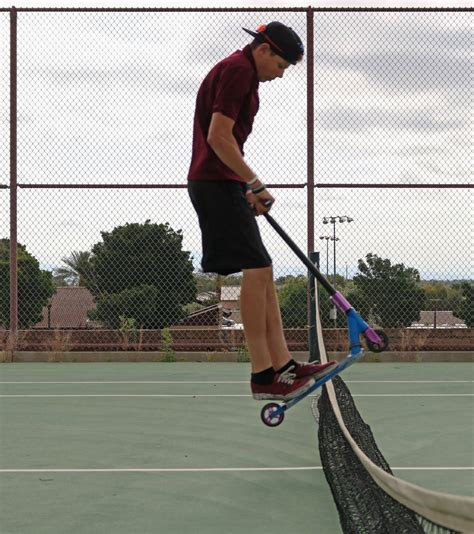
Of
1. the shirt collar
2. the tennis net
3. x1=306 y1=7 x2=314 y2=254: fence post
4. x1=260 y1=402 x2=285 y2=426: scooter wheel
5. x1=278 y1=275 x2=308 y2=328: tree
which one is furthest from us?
x1=278 y1=275 x2=308 y2=328: tree

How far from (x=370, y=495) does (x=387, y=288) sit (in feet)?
35.0

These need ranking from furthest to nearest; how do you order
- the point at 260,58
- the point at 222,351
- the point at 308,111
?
the point at 222,351 < the point at 308,111 < the point at 260,58

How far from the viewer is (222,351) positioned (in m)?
12.3

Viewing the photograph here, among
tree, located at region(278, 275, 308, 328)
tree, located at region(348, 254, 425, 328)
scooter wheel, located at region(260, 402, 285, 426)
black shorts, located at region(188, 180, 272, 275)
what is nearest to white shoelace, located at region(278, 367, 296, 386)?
scooter wheel, located at region(260, 402, 285, 426)

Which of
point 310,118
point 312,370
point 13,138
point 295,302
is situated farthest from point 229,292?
point 312,370

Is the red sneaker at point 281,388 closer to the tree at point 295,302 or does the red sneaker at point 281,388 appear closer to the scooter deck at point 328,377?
the scooter deck at point 328,377

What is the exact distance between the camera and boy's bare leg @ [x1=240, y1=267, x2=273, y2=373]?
407 centimetres

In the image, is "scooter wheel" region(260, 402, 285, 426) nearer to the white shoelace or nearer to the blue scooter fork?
the white shoelace

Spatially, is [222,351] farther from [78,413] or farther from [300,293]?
[78,413]

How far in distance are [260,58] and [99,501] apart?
7.52ft

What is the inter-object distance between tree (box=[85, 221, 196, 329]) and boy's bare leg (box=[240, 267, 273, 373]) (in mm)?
7983

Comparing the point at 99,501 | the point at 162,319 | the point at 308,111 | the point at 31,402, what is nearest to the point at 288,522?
the point at 99,501

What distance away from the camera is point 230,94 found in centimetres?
380

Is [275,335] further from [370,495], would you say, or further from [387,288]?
[387,288]
